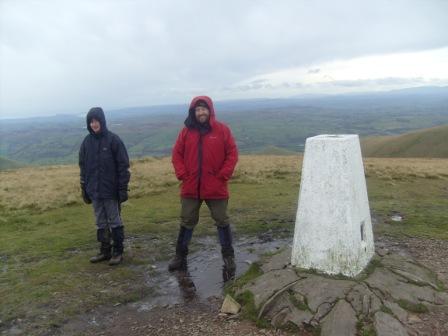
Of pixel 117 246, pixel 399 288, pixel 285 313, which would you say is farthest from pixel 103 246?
pixel 399 288

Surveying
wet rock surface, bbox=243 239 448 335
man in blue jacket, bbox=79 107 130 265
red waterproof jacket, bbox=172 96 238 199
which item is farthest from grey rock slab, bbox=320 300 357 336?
man in blue jacket, bbox=79 107 130 265

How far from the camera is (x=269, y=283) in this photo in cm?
662

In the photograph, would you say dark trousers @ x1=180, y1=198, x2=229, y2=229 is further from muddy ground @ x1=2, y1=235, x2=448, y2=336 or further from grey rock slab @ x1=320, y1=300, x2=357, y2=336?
grey rock slab @ x1=320, y1=300, x2=357, y2=336

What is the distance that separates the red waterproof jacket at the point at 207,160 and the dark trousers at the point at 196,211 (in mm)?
147

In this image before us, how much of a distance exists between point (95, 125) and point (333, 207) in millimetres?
4431

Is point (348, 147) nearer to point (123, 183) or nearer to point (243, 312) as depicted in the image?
point (243, 312)

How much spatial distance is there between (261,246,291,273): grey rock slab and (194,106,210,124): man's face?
106 inches

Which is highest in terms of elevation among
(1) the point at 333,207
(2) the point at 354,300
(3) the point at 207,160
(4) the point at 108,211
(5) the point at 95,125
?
(5) the point at 95,125

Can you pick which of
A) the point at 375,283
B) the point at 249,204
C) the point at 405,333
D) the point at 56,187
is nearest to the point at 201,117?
the point at 375,283

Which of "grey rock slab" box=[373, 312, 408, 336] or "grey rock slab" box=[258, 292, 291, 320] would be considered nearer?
"grey rock slab" box=[373, 312, 408, 336]

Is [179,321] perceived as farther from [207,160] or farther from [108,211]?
[108,211]

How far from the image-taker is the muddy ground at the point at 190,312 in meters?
5.89

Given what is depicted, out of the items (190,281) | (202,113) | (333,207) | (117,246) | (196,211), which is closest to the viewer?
(333,207)

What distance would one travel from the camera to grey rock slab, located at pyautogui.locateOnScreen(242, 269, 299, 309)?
250 inches
